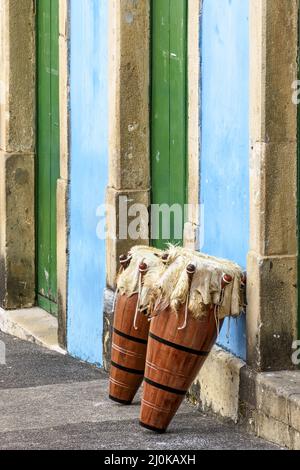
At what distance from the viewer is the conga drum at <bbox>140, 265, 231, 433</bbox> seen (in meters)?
7.69

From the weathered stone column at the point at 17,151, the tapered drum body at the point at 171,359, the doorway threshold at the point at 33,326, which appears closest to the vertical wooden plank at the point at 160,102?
the tapered drum body at the point at 171,359

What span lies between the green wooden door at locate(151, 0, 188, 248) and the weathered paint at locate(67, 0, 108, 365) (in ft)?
1.52

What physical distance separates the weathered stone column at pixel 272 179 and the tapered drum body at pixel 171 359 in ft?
1.15

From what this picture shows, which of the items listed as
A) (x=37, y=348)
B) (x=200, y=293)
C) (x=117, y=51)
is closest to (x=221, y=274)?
(x=200, y=293)

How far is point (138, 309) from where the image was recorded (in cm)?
820

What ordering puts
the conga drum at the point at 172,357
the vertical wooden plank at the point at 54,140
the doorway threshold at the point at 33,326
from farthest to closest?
the vertical wooden plank at the point at 54,140
the doorway threshold at the point at 33,326
the conga drum at the point at 172,357

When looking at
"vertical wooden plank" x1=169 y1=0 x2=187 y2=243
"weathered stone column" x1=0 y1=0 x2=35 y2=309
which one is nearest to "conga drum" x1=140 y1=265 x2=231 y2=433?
"vertical wooden plank" x1=169 y1=0 x2=187 y2=243

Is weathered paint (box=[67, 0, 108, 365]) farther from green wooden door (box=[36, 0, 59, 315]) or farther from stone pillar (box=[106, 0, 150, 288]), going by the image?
green wooden door (box=[36, 0, 59, 315])

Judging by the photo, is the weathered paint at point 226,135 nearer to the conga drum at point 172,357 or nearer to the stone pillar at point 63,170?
the conga drum at point 172,357

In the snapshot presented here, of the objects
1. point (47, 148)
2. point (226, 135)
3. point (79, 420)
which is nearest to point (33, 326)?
point (47, 148)

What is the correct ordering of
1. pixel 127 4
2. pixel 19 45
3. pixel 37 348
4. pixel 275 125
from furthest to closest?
1. pixel 19 45
2. pixel 37 348
3. pixel 127 4
4. pixel 275 125

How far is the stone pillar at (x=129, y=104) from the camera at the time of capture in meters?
9.46

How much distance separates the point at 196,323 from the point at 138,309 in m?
0.60

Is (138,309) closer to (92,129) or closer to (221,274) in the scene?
(221,274)
